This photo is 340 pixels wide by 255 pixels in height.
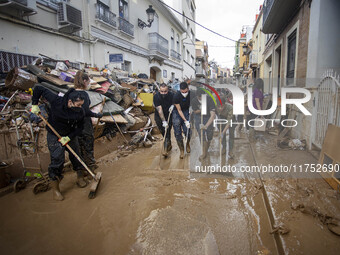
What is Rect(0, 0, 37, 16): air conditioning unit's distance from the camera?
18.4ft

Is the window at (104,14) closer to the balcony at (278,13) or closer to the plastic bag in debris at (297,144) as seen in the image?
the balcony at (278,13)

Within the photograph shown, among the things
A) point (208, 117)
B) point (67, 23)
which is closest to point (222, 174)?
point (208, 117)

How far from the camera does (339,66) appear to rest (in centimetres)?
525

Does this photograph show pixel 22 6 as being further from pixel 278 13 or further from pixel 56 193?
pixel 278 13

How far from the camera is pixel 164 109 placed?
212 inches

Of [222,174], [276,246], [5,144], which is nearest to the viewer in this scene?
[276,246]

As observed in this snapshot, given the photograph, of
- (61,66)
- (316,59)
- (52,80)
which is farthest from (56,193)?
(316,59)

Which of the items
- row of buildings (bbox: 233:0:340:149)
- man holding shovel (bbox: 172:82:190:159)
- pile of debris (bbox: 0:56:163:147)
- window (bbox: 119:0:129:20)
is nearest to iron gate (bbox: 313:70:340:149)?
row of buildings (bbox: 233:0:340:149)

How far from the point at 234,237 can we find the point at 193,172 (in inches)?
68.7

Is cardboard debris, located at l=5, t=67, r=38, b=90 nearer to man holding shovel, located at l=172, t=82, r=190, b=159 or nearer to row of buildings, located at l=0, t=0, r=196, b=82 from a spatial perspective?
row of buildings, located at l=0, t=0, r=196, b=82

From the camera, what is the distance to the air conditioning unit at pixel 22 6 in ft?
18.4

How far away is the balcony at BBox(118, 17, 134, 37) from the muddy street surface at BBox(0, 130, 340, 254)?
9625 millimetres

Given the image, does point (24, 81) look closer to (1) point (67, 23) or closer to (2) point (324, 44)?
(1) point (67, 23)

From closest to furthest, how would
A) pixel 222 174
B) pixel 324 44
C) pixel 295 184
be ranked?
pixel 295 184, pixel 222 174, pixel 324 44
